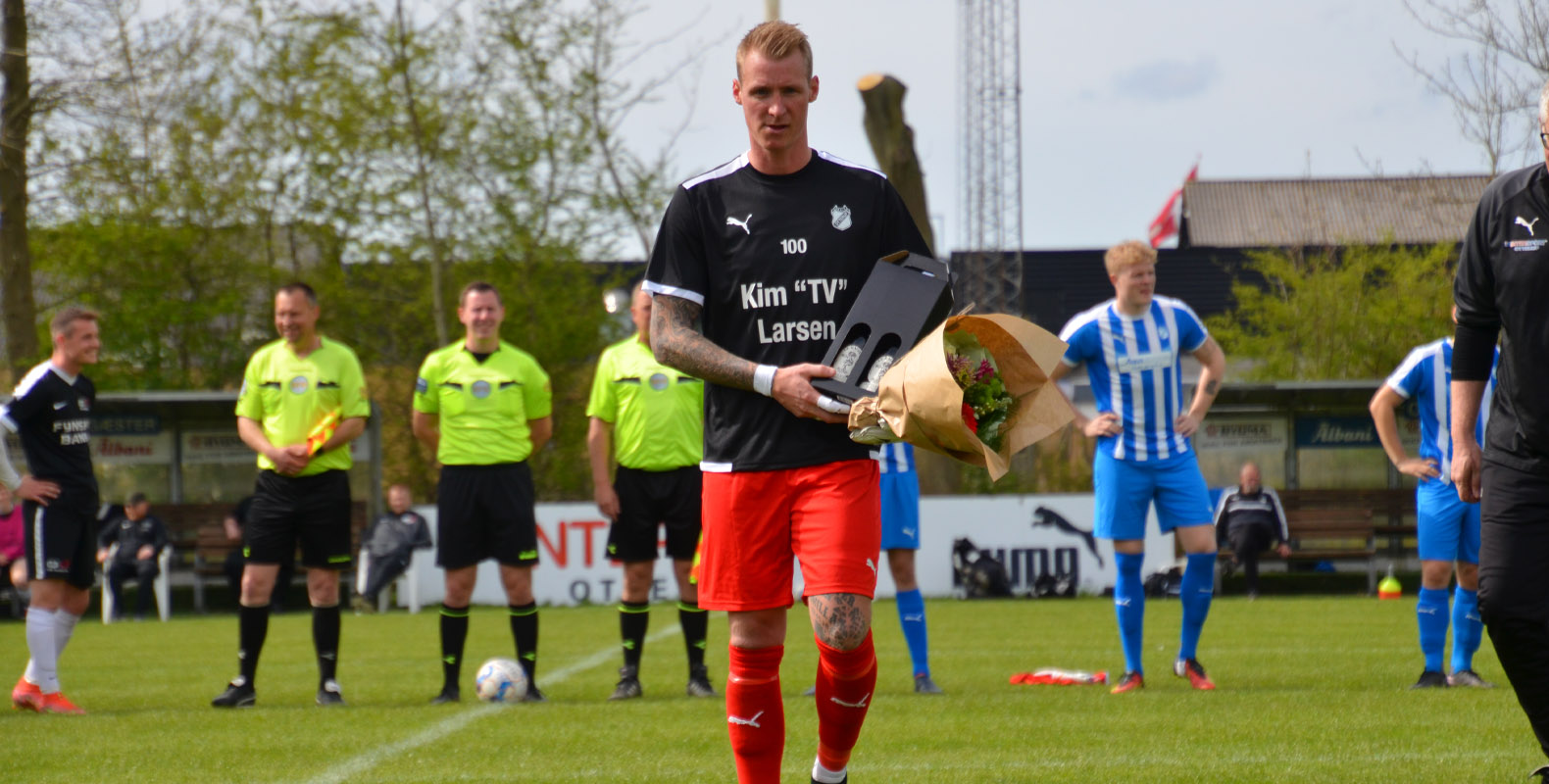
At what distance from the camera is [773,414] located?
441 cm

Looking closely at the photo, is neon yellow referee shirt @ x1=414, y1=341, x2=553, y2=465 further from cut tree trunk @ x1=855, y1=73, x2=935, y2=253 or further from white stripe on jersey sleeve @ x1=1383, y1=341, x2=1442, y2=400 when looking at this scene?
cut tree trunk @ x1=855, y1=73, x2=935, y2=253

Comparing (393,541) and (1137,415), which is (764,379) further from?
(393,541)

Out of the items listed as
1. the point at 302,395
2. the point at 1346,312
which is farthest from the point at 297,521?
the point at 1346,312

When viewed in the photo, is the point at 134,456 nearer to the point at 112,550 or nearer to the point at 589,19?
the point at 112,550

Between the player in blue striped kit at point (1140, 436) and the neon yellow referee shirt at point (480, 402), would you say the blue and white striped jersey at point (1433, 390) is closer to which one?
the player in blue striped kit at point (1140, 436)

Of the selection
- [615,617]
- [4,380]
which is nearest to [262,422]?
[615,617]

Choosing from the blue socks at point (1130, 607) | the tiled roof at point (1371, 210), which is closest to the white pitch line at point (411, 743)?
the blue socks at point (1130, 607)

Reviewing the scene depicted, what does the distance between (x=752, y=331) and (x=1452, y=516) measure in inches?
215

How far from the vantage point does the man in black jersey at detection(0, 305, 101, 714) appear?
336 inches

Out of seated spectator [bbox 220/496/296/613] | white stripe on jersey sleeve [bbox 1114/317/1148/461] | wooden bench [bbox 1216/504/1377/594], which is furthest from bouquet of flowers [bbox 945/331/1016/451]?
seated spectator [bbox 220/496/296/613]

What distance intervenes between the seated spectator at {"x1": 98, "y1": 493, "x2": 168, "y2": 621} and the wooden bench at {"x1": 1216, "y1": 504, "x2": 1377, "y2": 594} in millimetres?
13388

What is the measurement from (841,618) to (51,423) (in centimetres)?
613

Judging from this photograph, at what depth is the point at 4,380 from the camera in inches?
876

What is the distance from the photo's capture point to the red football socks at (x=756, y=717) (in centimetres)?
441
